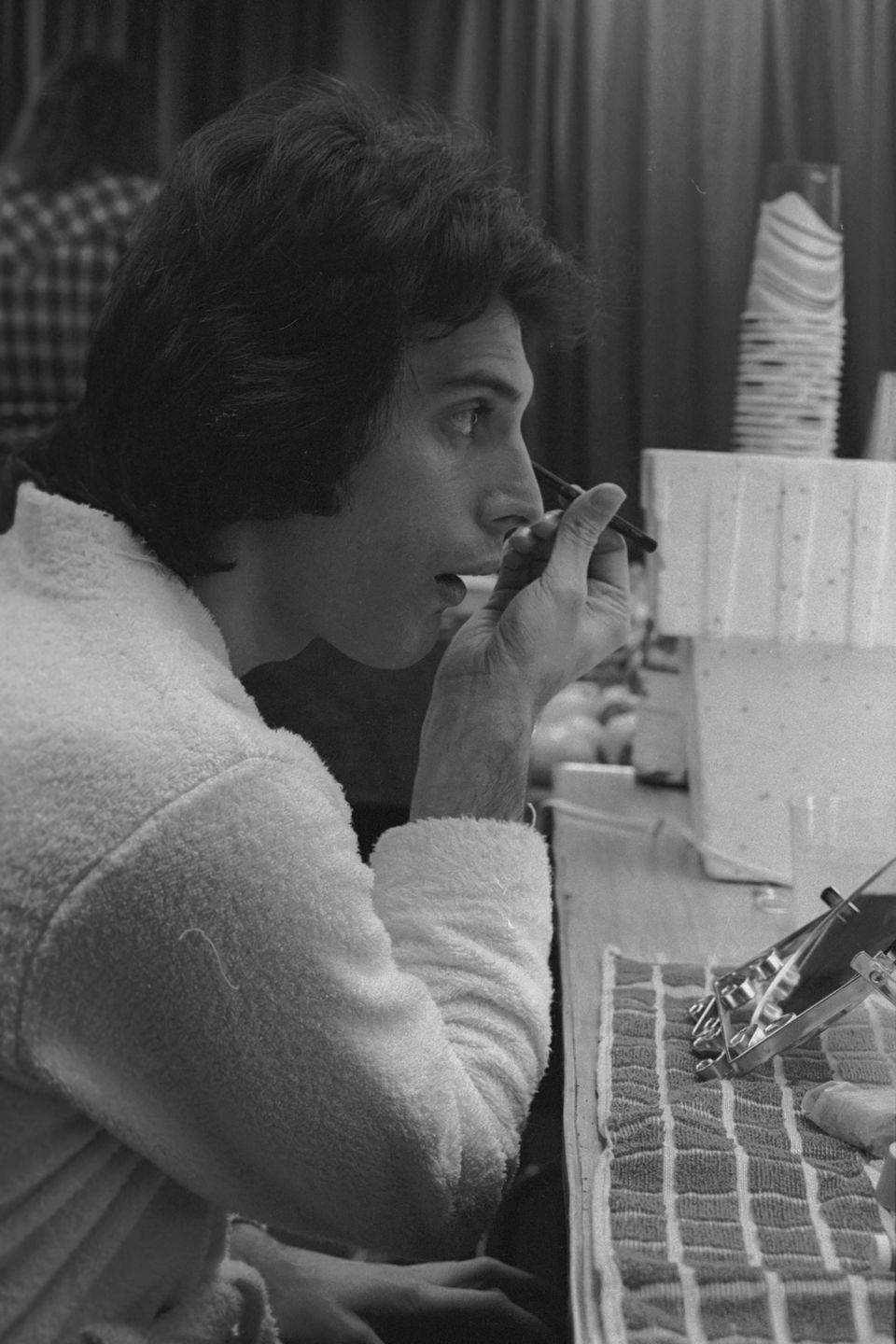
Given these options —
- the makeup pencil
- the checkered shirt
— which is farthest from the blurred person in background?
the makeup pencil

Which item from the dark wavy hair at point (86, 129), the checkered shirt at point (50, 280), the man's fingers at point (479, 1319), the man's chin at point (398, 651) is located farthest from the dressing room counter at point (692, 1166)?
the dark wavy hair at point (86, 129)

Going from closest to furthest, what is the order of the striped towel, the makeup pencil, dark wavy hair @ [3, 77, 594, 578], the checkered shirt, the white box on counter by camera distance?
1. the striped towel
2. dark wavy hair @ [3, 77, 594, 578]
3. the makeup pencil
4. the white box on counter
5. the checkered shirt

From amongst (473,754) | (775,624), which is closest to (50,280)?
(775,624)

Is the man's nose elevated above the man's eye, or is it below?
below

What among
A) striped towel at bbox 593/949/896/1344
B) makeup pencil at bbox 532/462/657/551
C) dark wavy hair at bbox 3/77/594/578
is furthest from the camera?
makeup pencil at bbox 532/462/657/551

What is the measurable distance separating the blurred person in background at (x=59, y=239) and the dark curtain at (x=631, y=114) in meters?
0.27

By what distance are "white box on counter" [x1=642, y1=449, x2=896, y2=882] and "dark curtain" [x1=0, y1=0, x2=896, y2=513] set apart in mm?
190

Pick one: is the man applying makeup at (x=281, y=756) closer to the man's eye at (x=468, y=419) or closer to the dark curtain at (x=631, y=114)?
the man's eye at (x=468, y=419)

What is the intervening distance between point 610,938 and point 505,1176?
1.63ft

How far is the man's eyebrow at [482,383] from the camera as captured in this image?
1.01 m

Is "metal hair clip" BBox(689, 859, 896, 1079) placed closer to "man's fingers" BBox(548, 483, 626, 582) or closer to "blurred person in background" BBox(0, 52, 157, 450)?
"man's fingers" BBox(548, 483, 626, 582)

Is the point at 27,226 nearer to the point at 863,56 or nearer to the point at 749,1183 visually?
the point at 863,56

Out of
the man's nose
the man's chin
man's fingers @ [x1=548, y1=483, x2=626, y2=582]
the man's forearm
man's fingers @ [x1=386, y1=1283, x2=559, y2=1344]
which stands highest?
the man's nose

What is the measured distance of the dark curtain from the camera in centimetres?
195
